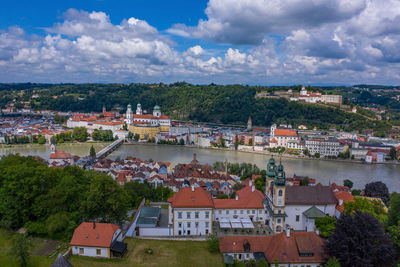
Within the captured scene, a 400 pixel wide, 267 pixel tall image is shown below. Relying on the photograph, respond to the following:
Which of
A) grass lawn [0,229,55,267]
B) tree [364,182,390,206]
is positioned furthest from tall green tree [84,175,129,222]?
tree [364,182,390,206]

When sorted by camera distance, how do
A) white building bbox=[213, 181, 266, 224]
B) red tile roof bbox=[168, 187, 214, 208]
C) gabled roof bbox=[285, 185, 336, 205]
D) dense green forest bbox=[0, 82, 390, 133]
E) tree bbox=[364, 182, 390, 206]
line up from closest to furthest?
red tile roof bbox=[168, 187, 214, 208] < gabled roof bbox=[285, 185, 336, 205] < white building bbox=[213, 181, 266, 224] < tree bbox=[364, 182, 390, 206] < dense green forest bbox=[0, 82, 390, 133]

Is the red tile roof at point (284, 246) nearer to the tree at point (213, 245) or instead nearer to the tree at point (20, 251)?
the tree at point (213, 245)

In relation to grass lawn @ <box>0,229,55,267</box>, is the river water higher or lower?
lower

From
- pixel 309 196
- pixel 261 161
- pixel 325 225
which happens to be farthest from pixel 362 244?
pixel 261 161

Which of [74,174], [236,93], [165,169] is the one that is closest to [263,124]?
[236,93]

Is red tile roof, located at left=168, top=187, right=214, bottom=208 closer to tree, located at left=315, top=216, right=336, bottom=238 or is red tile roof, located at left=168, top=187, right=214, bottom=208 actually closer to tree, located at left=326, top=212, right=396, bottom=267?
tree, located at left=315, top=216, right=336, bottom=238

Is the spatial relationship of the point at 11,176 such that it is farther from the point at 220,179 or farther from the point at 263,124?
the point at 263,124
